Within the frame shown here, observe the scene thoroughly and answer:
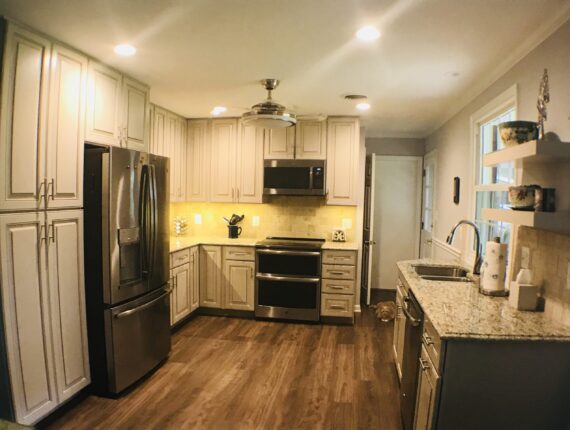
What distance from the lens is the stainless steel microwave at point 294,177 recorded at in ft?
14.0

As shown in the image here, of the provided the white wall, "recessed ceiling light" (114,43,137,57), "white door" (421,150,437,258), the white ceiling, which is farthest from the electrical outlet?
"recessed ceiling light" (114,43,137,57)

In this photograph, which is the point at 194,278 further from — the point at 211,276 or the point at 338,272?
the point at 338,272

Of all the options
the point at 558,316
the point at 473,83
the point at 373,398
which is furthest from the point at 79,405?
the point at 473,83

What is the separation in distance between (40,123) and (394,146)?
181 inches

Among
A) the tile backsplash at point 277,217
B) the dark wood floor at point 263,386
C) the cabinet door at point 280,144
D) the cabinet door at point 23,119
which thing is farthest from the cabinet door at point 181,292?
the cabinet door at point 23,119

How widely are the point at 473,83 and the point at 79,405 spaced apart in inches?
150

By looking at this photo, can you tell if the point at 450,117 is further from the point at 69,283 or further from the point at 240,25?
the point at 69,283

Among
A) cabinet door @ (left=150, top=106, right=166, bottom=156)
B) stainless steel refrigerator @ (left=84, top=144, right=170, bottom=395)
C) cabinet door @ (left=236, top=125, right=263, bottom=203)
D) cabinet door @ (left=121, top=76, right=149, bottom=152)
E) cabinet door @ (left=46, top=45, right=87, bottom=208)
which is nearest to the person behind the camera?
cabinet door @ (left=46, top=45, right=87, bottom=208)

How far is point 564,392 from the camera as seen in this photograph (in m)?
1.54

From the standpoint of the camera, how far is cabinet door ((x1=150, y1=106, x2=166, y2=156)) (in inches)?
153

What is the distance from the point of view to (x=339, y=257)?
410 cm

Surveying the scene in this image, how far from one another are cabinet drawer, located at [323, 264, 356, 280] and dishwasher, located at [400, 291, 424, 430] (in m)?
1.72

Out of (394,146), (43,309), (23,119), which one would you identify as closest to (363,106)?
(394,146)

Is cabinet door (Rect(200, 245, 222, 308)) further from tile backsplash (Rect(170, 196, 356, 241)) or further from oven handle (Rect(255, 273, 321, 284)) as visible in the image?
tile backsplash (Rect(170, 196, 356, 241))
